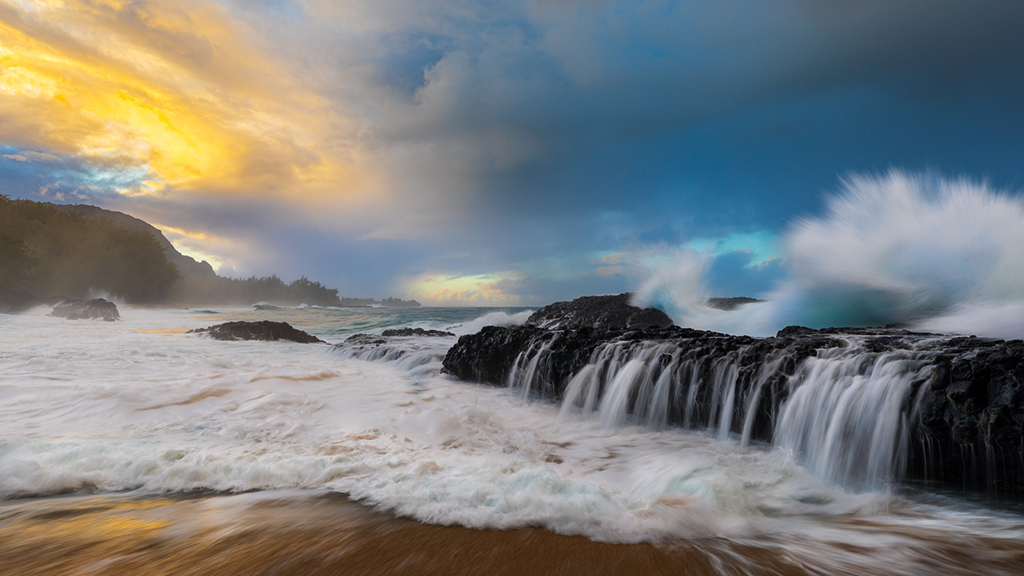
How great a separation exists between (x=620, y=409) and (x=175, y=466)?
3.65 metres

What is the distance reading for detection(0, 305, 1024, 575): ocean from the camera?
61.0 inches

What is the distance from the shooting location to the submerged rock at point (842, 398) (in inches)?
95.0

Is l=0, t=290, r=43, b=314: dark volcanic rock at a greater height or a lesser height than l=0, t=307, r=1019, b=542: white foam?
lesser

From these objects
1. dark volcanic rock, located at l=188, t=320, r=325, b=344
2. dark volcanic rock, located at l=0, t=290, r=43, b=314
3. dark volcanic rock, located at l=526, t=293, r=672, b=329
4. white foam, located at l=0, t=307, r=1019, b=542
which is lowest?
dark volcanic rock, located at l=0, t=290, r=43, b=314

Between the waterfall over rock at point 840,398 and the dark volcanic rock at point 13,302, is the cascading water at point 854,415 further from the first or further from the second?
the dark volcanic rock at point 13,302

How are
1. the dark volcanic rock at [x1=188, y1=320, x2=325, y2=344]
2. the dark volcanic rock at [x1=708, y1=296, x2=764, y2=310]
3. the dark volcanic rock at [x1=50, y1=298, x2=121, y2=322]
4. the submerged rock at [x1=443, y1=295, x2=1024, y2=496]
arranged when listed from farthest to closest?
the dark volcanic rock at [x1=50, y1=298, x2=121, y2=322]
the dark volcanic rock at [x1=188, y1=320, x2=325, y2=344]
the dark volcanic rock at [x1=708, y1=296, x2=764, y2=310]
the submerged rock at [x1=443, y1=295, x2=1024, y2=496]

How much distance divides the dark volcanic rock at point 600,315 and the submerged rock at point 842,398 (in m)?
4.68

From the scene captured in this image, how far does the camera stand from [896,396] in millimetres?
2715

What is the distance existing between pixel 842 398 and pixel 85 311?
3107 cm

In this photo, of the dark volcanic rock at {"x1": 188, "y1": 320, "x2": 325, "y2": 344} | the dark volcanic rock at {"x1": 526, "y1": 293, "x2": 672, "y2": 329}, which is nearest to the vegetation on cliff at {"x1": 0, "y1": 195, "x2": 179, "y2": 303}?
the dark volcanic rock at {"x1": 188, "y1": 320, "x2": 325, "y2": 344}

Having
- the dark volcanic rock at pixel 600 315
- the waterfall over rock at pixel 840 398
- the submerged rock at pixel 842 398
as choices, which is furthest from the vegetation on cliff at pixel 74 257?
the submerged rock at pixel 842 398

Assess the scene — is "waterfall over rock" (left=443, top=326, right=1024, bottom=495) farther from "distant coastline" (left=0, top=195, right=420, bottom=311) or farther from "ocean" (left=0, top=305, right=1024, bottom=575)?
"distant coastline" (left=0, top=195, right=420, bottom=311)

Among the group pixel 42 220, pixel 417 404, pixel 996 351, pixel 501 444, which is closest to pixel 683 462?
pixel 501 444

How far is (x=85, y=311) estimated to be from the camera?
21078mm
